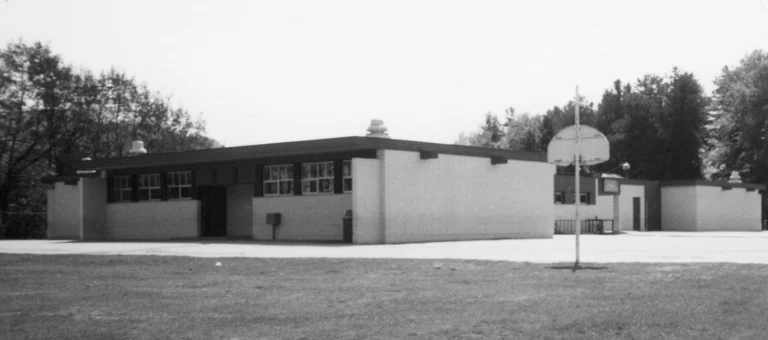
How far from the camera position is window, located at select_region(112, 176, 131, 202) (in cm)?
4484

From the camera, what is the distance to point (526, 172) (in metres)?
40.2

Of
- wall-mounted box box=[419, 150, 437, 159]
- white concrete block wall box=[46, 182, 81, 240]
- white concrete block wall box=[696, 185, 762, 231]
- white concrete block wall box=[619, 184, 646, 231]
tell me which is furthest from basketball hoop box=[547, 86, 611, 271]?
white concrete block wall box=[696, 185, 762, 231]

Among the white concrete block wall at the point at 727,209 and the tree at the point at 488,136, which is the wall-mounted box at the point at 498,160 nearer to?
the white concrete block wall at the point at 727,209

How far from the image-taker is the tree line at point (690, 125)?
77438mm

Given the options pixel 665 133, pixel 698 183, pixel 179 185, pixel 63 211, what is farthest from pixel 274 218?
pixel 665 133

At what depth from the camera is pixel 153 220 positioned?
142ft

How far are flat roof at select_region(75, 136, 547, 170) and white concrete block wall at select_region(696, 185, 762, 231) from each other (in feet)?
76.6

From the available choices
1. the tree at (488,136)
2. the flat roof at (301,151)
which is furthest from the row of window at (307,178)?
the tree at (488,136)

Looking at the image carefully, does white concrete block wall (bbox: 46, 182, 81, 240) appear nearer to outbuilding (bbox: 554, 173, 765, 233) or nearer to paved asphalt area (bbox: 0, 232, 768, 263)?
paved asphalt area (bbox: 0, 232, 768, 263)

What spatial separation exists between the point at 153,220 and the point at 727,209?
38427 mm

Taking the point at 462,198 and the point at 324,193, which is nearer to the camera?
the point at 324,193

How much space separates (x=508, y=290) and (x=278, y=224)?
2437 centimetres

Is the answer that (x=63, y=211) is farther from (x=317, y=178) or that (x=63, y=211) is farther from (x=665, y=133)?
(x=665, y=133)

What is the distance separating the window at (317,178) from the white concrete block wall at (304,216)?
1.06 ft
